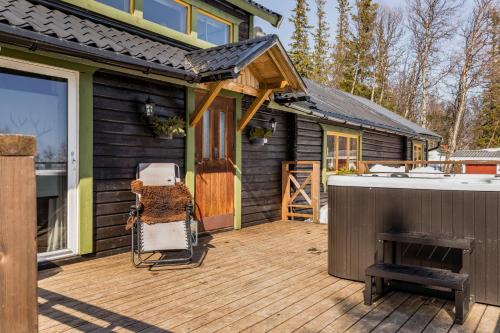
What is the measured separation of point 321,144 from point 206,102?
14.3ft

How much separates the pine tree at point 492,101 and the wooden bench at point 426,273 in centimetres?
1848

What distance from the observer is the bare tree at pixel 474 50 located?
706 inches

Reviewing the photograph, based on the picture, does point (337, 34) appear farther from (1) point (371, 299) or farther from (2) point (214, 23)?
(1) point (371, 299)

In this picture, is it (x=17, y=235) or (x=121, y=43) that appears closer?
(x=17, y=235)

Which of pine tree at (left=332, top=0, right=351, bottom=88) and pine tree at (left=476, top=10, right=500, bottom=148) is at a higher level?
pine tree at (left=332, top=0, right=351, bottom=88)

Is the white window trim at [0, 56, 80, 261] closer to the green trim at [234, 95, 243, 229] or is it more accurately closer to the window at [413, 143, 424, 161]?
the green trim at [234, 95, 243, 229]

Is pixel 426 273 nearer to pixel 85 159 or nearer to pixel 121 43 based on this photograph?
pixel 85 159

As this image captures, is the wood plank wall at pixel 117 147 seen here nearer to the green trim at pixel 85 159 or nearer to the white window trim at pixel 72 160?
the green trim at pixel 85 159

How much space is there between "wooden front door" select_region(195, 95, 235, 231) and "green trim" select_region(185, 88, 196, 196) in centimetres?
18

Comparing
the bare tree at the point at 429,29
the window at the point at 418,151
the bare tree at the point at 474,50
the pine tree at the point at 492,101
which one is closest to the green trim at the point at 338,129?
the window at the point at 418,151

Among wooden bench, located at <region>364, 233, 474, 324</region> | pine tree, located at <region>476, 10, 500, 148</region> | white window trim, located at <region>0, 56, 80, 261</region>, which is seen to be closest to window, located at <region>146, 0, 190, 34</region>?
white window trim, located at <region>0, 56, 80, 261</region>

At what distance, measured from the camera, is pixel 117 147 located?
441 centimetres

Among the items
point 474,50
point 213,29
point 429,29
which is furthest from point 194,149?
point 429,29

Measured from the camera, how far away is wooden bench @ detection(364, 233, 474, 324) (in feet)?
8.54
